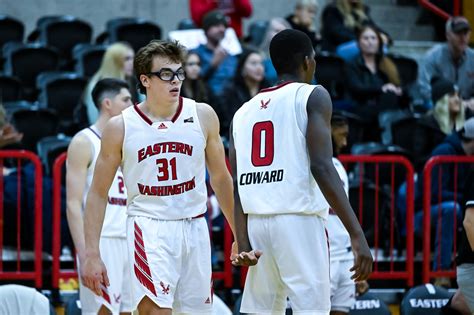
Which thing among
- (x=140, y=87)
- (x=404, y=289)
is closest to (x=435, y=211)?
(x=404, y=289)

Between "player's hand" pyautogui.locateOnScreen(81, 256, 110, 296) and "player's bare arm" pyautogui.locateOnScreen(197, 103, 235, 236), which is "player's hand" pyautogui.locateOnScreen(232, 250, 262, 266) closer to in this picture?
"player's bare arm" pyautogui.locateOnScreen(197, 103, 235, 236)

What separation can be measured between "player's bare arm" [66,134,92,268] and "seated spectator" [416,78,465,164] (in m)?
5.11

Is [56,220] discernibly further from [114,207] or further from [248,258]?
[248,258]

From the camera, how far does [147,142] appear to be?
722 centimetres

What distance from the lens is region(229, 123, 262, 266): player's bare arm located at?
6.87m

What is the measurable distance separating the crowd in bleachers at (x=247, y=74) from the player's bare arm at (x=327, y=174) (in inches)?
173

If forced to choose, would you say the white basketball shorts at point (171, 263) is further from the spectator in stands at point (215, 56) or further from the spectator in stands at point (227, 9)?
the spectator in stands at point (227, 9)

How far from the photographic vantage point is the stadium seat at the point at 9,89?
516 inches

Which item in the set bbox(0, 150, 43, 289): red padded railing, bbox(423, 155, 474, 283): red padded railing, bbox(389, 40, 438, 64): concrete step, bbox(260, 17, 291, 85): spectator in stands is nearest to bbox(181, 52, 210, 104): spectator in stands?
bbox(260, 17, 291, 85): spectator in stands

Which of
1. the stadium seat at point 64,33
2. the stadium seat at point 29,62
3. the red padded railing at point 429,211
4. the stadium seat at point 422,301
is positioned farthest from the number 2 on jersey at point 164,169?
the stadium seat at point 64,33

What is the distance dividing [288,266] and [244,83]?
19.5 feet

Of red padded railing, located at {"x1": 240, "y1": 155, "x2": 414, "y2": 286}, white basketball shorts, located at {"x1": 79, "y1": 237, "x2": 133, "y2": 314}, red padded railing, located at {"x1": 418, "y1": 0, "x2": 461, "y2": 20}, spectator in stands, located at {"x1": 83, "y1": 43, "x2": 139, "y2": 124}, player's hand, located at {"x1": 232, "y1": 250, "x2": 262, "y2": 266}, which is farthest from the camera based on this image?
red padded railing, located at {"x1": 418, "y1": 0, "x2": 461, "y2": 20}

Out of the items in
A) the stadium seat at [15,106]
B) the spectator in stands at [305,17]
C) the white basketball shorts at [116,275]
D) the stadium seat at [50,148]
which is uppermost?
the spectator in stands at [305,17]

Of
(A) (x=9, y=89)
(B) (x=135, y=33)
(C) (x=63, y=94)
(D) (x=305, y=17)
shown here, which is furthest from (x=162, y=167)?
(D) (x=305, y=17)
